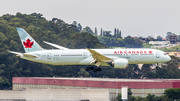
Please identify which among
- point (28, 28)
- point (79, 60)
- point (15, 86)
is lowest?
point (15, 86)

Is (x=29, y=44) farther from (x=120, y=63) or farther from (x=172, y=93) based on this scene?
(x=172, y=93)

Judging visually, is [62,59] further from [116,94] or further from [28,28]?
[28,28]

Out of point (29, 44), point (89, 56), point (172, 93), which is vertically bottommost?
point (172, 93)

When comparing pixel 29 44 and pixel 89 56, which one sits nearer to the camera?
pixel 89 56

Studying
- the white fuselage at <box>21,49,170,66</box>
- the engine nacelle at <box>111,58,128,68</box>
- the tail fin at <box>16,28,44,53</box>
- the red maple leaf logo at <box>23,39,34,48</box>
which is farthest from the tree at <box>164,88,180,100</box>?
the red maple leaf logo at <box>23,39,34,48</box>

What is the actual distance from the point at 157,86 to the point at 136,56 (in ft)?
82.9

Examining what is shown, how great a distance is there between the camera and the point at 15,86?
131625 mm

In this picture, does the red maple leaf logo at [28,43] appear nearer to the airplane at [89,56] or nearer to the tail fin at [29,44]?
the tail fin at [29,44]

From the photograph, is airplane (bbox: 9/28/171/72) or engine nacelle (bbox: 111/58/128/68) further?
airplane (bbox: 9/28/171/72)

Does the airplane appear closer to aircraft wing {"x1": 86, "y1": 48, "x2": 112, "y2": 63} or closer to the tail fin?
aircraft wing {"x1": 86, "y1": 48, "x2": 112, "y2": 63}

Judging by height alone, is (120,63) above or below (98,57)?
below

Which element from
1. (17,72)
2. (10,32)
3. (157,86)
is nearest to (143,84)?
(157,86)

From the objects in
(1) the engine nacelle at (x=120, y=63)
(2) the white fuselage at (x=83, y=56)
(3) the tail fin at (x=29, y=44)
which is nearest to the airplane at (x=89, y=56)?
(2) the white fuselage at (x=83, y=56)

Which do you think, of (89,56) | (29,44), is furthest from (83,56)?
(29,44)
